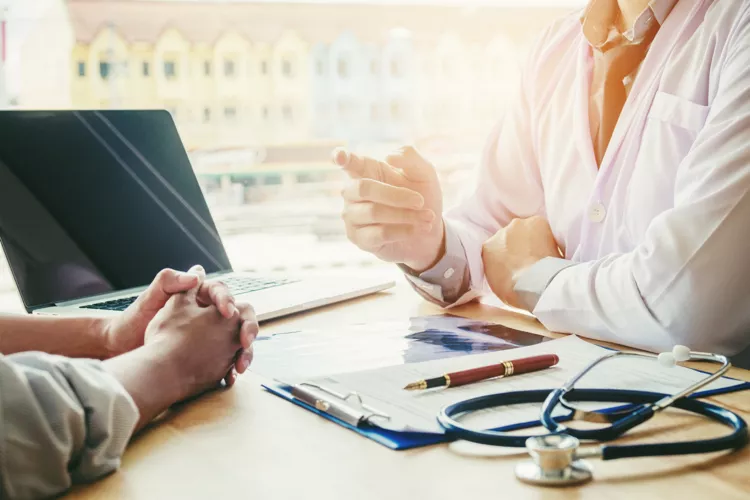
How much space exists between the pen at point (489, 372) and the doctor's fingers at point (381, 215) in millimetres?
357

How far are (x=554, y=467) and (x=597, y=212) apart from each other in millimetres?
648

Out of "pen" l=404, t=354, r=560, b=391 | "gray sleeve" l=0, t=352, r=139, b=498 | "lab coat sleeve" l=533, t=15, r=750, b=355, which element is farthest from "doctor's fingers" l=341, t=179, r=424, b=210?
"gray sleeve" l=0, t=352, r=139, b=498

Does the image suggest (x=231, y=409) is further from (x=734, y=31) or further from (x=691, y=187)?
(x=734, y=31)

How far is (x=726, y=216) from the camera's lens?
790mm

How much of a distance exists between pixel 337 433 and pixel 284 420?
0.06 metres

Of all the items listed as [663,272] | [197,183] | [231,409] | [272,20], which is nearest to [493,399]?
[231,409]

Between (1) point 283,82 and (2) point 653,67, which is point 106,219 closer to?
(1) point 283,82

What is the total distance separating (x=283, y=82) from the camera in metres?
1.67

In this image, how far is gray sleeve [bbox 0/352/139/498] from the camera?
0.46 m

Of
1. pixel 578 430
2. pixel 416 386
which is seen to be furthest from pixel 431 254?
pixel 578 430

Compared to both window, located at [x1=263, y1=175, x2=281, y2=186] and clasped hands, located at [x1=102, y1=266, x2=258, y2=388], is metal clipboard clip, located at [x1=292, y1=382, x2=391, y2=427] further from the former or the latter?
window, located at [x1=263, y1=175, x2=281, y2=186]

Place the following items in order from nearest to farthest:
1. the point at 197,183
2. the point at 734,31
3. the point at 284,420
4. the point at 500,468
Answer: the point at 500,468 < the point at 284,420 < the point at 734,31 < the point at 197,183

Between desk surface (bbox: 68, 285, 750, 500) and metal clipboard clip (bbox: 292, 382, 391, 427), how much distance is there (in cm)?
1

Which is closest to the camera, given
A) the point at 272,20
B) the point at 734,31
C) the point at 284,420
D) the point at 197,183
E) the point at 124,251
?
the point at 284,420
